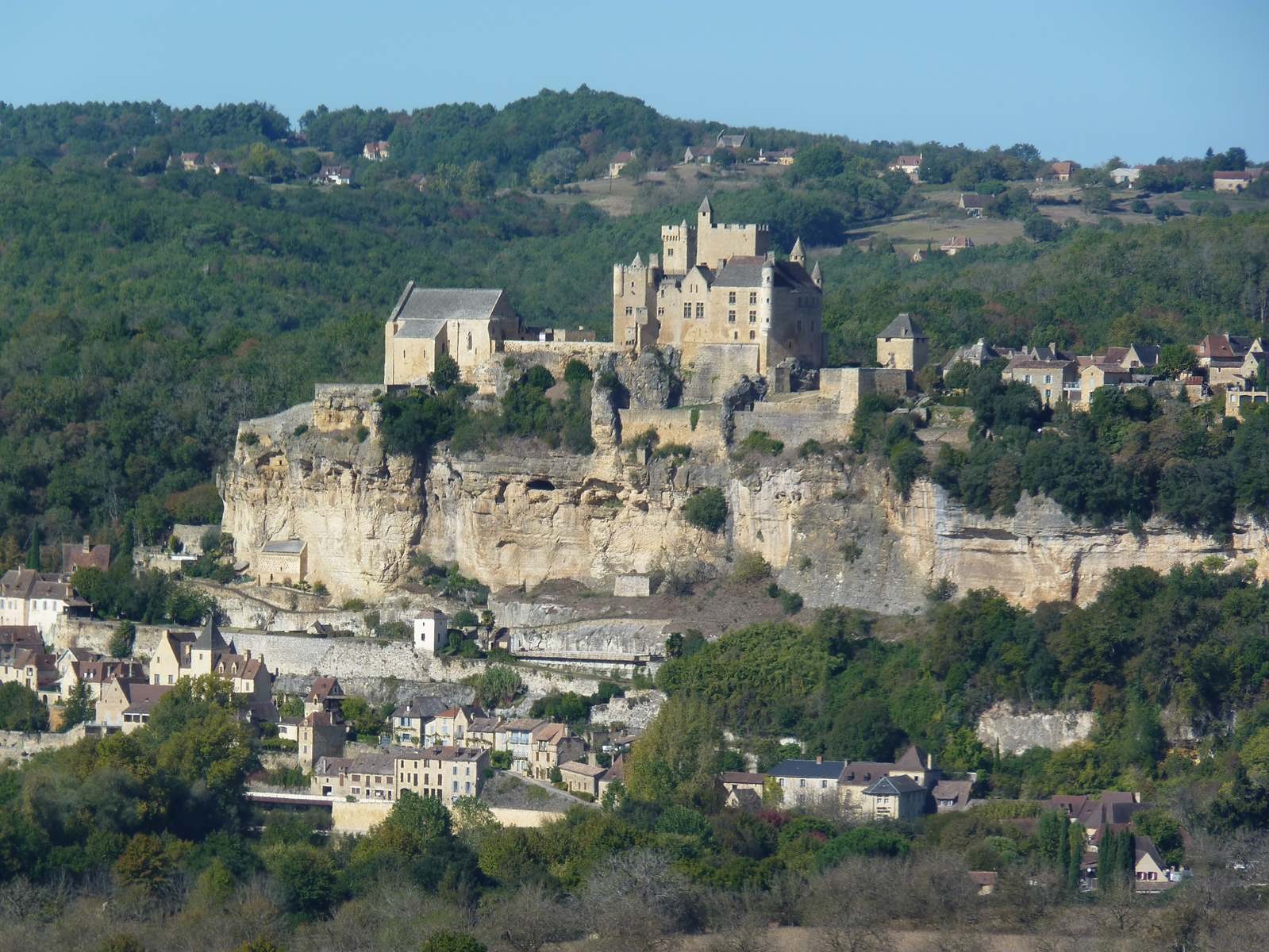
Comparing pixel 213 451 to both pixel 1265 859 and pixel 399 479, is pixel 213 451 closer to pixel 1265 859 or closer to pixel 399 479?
pixel 399 479

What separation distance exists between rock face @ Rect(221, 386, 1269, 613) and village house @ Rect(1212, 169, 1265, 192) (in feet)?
151

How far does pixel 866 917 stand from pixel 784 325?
17716 mm

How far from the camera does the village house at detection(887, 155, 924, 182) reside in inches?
4542

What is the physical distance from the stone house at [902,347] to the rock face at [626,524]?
482 centimetres

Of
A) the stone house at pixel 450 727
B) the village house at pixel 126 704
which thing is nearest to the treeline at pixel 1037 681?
the stone house at pixel 450 727

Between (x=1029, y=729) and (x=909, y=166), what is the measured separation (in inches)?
2627

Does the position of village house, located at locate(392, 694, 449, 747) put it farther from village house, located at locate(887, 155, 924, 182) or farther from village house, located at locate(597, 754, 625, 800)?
village house, located at locate(887, 155, 924, 182)

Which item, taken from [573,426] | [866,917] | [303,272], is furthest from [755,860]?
[303,272]

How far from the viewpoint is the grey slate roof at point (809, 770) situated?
53812mm

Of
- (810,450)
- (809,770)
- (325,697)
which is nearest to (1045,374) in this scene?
(810,450)

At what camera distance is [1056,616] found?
2200 inches

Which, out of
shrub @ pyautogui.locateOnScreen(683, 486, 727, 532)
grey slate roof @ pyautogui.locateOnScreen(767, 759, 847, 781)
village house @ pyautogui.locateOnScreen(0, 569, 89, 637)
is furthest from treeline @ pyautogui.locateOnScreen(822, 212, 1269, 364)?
village house @ pyautogui.locateOnScreen(0, 569, 89, 637)

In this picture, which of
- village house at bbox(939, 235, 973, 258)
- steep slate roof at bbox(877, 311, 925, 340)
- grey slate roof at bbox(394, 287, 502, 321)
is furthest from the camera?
village house at bbox(939, 235, 973, 258)

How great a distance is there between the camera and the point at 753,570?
60500 millimetres
